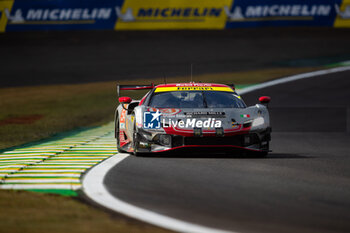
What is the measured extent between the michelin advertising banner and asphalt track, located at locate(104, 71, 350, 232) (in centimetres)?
2135

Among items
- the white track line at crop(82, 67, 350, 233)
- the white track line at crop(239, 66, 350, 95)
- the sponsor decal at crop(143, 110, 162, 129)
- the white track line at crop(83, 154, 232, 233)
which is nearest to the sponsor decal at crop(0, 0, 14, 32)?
the white track line at crop(239, 66, 350, 95)

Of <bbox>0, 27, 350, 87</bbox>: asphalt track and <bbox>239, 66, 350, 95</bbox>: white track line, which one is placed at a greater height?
<bbox>0, 27, 350, 87</bbox>: asphalt track

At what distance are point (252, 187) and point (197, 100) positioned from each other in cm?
393

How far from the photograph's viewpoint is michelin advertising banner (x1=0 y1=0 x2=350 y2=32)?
34219mm

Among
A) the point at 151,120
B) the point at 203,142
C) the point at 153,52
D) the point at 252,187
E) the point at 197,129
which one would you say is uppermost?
the point at 153,52

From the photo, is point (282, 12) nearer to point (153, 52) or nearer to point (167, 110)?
point (153, 52)

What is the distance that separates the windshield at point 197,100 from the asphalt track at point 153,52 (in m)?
17.7

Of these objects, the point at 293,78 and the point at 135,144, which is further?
the point at 293,78

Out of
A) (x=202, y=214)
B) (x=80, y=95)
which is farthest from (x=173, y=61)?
(x=202, y=214)

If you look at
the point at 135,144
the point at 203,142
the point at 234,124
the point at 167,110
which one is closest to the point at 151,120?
the point at 167,110

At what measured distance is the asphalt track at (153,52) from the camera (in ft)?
102

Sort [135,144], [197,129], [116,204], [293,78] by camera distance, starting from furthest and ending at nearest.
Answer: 1. [293,78]
2. [135,144]
3. [197,129]
4. [116,204]

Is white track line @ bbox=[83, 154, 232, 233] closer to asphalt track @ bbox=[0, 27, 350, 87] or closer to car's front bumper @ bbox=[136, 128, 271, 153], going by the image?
car's front bumper @ bbox=[136, 128, 271, 153]

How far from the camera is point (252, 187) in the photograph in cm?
749
